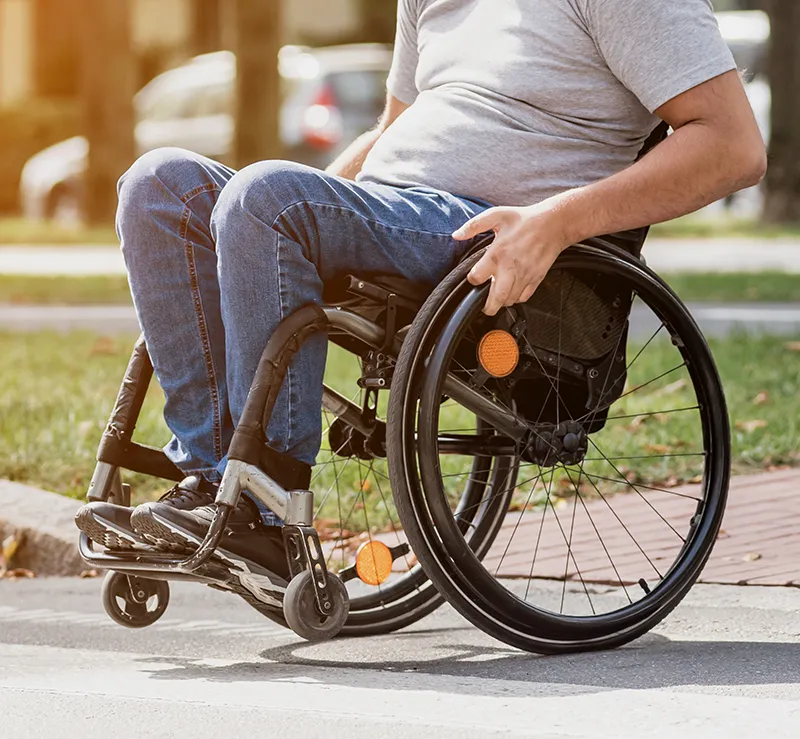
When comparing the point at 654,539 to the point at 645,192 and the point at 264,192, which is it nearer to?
the point at 645,192

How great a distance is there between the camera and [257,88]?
15852 mm

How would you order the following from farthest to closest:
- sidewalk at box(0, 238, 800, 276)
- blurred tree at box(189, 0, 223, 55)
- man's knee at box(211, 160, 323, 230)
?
blurred tree at box(189, 0, 223, 55), sidewalk at box(0, 238, 800, 276), man's knee at box(211, 160, 323, 230)

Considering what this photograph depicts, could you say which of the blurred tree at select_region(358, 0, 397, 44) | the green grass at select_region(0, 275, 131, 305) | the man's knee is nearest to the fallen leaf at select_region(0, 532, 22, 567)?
the man's knee

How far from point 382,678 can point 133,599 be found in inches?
26.5

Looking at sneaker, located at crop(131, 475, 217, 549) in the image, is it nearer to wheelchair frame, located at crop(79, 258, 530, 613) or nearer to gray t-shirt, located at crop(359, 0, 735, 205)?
wheelchair frame, located at crop(79, 258, 530, 613)

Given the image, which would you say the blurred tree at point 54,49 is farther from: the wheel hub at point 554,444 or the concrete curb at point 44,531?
the wheel hub at point 554,444

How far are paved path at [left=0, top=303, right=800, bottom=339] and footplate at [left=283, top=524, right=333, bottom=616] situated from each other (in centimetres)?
511

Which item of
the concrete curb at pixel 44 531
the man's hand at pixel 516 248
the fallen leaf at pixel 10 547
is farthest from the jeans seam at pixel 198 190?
the fallen leaf at pixel 10 547

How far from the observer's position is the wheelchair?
10.6 ft

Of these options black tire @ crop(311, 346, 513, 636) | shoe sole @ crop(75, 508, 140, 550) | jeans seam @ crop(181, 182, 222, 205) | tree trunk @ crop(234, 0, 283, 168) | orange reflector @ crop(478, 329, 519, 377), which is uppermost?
jeans seam @ crop(181, 182, 222, 205)

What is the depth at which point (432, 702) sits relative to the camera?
9.36 feet

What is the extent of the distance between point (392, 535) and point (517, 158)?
1442 mm

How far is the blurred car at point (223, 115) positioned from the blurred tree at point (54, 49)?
16.9 ft

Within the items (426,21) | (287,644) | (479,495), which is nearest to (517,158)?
(426,21)
